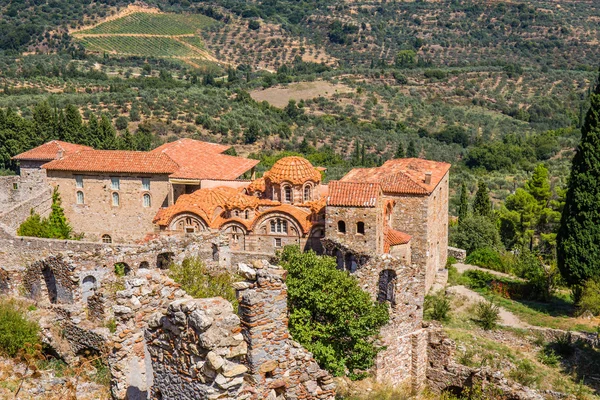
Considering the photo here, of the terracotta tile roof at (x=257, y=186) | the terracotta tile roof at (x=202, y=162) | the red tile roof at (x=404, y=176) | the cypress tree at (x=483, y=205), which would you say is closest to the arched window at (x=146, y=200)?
the terracotta tile roof at (x=202, y=162)

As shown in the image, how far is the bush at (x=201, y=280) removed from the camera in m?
19.5

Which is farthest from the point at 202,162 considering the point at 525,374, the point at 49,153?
the point at 525,374

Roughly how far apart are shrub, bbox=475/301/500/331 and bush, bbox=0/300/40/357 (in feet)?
64.2

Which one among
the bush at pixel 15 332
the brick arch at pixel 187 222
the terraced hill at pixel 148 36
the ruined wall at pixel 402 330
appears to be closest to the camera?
the bush at pixel 15 332

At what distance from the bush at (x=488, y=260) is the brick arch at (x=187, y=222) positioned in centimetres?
1854

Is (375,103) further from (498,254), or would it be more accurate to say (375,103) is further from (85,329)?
(85,329)

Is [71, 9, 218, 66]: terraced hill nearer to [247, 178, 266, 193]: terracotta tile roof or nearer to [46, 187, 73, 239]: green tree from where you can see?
[46, 187, 73, 239]: green tree

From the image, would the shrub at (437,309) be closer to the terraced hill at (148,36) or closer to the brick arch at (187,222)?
the brick arch at (187,222)

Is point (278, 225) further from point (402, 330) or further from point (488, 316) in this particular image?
point (402, 330)

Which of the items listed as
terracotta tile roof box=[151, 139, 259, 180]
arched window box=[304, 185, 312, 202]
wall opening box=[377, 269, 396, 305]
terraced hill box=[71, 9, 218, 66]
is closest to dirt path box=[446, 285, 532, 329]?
arched window box=[304, 185, 312, 202]

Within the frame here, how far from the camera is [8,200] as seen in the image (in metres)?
37.4

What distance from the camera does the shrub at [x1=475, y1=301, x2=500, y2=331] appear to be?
2944 cm

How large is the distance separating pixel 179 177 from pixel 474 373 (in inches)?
770

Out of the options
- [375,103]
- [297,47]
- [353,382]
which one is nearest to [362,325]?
[353,382]
